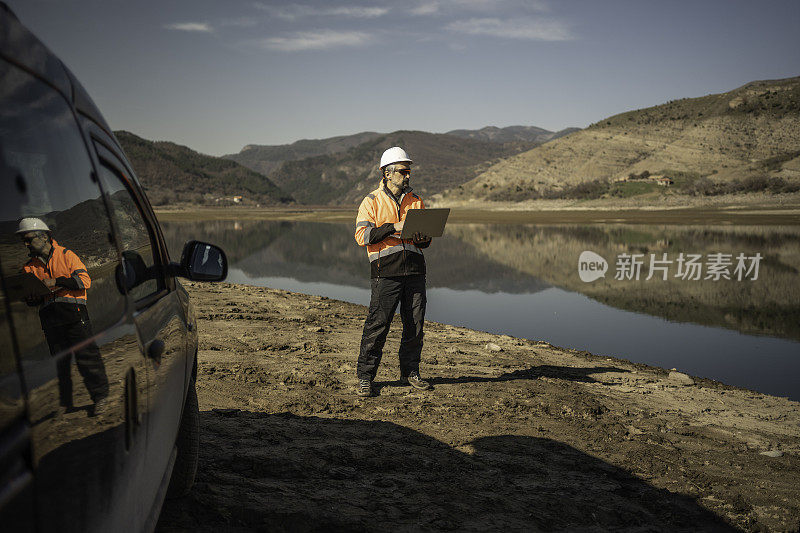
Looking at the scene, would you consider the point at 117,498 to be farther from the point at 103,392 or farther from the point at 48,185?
the point at 48,185

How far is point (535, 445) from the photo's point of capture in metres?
4.98

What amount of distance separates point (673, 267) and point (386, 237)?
48.9 ft

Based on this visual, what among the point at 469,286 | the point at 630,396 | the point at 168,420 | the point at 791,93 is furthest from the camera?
the point at 791,93

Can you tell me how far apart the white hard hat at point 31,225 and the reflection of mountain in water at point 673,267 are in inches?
447

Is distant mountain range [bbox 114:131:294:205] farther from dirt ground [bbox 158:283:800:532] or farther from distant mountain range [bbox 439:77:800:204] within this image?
dirt ground [bbox 158:283:800:532]

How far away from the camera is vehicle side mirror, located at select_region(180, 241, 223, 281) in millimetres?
3230

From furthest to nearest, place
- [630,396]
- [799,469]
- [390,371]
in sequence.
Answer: [390,371] < [630,396] < [799,469]

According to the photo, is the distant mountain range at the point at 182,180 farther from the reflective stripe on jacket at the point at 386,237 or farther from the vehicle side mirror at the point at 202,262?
the vehicle side mirror at the point at 202,262

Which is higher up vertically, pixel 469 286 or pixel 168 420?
pixel 168 420

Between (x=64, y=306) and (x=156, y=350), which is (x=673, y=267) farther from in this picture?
(x=64, y=306)

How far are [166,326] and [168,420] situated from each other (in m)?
0.39

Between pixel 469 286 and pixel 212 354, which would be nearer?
pixel 212 354

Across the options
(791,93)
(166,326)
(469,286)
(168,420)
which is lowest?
(469,286)

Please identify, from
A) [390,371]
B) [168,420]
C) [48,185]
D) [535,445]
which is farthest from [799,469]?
[48,185]
